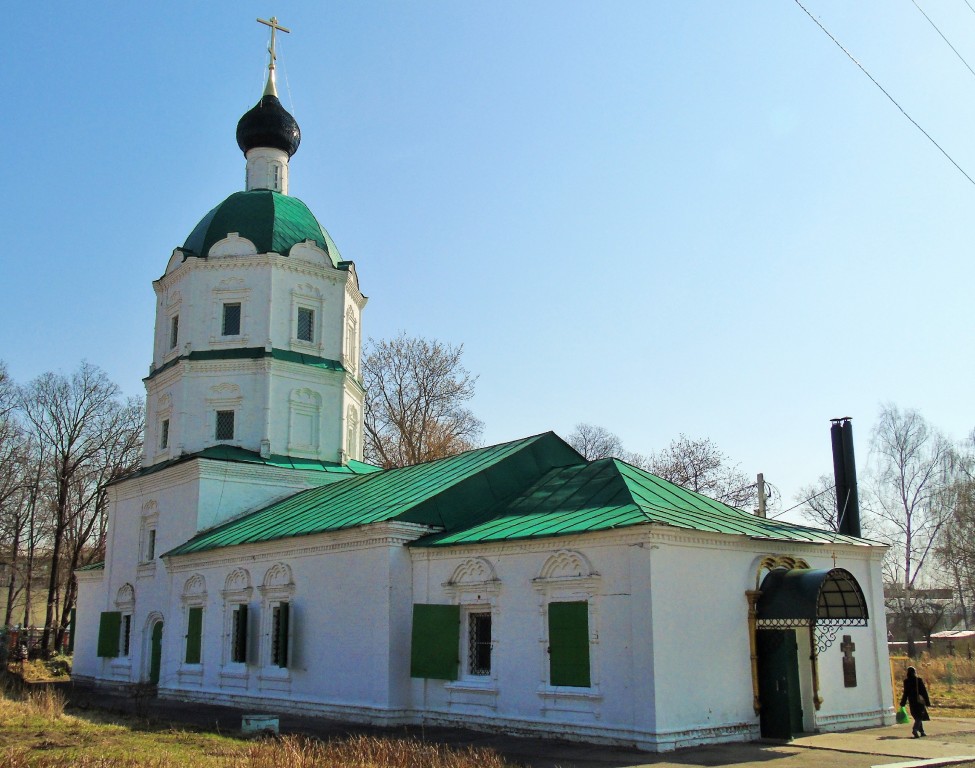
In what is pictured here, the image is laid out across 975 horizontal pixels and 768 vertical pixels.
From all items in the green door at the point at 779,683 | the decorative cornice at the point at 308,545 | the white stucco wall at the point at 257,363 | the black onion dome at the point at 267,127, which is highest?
the black onion dome at the point at 267,127

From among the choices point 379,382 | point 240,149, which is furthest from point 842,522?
point 379,382

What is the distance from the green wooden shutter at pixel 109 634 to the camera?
934 inches

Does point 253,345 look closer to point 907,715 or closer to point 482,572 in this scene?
point 482,572

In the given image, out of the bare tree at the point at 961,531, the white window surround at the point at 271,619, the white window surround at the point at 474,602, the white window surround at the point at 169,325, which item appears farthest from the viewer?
the bare tree at the point at 961,531

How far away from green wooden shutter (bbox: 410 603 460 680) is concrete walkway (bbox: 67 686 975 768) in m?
0.90

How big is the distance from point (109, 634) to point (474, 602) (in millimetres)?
13388

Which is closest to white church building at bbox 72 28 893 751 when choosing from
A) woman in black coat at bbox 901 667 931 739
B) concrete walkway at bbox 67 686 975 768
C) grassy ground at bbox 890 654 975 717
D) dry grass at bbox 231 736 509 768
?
concrete walkway at bbox 67 686 975 768

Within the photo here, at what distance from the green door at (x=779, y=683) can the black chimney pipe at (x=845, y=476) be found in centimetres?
553

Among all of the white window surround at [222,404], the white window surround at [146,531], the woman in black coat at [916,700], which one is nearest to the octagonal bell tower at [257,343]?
the white window surround at [222,404]

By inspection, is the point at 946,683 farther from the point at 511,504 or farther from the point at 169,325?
the point at 169,325

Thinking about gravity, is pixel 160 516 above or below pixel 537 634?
above

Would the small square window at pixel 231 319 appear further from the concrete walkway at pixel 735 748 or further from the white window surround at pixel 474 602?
the white window surround at pixel 474 602

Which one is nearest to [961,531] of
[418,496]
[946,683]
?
[946,683]

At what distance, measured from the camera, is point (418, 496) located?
17047 millimetres
